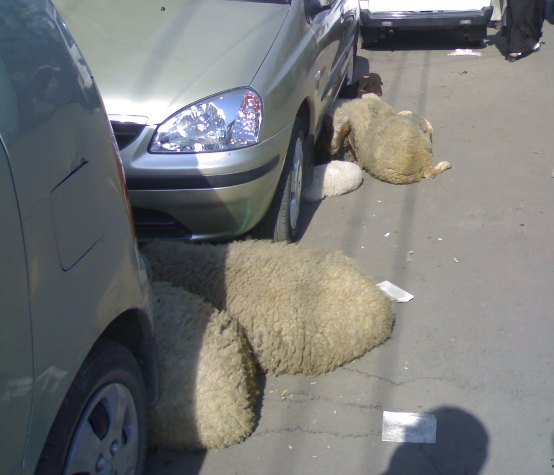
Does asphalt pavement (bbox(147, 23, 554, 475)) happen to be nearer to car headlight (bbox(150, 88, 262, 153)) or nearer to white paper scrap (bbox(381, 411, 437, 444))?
white paper scrap (bbox(381, 411, 437, 444))

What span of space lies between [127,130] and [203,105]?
415 millimetres

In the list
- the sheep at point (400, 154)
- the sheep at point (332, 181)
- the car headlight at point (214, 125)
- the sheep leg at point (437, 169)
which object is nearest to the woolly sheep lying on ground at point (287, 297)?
the car headlight at point (214, 125)

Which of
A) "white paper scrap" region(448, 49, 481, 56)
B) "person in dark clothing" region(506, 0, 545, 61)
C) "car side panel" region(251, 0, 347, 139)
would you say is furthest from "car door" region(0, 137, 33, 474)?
"white paper scrap" region(448, 49, 481, 56)

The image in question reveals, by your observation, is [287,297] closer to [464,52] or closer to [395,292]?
[395,292]

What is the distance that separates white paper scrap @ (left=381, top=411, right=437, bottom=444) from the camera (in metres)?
3.45

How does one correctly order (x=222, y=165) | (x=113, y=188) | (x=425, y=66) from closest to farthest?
(x=113, y=188)
(x=222, y=165)
(x=425, y=66)

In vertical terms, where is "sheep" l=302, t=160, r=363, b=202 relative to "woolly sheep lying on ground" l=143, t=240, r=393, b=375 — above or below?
below

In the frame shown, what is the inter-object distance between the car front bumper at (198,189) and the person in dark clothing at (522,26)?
6.06 metres

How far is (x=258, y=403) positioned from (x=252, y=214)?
1113 millimetres

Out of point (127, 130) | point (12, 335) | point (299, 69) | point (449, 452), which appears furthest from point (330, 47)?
point (12, 335)

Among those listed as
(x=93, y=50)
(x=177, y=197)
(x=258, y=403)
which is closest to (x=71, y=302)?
(x=258, y=403)

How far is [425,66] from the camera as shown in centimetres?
946

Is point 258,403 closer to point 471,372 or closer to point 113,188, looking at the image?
point 471,372

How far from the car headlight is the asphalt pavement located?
123 centimetres
